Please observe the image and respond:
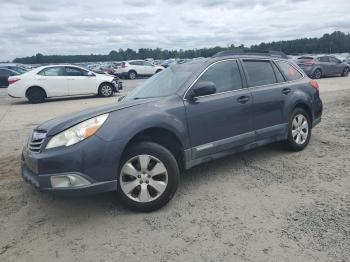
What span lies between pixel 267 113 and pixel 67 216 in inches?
121

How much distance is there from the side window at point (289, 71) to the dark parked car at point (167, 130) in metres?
0.03

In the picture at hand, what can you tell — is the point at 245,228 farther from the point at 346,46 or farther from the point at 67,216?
the point at 346,46

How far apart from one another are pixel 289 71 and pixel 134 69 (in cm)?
2741

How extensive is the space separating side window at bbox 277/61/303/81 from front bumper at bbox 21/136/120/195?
3.43 m

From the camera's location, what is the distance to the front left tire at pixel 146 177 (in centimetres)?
410

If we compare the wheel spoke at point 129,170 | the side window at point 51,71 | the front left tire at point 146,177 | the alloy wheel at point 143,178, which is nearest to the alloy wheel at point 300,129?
the front left tire at point 146,177

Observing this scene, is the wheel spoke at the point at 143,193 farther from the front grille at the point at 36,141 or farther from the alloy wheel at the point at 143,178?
the front grille at the point at 36,141

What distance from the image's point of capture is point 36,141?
4.20 m

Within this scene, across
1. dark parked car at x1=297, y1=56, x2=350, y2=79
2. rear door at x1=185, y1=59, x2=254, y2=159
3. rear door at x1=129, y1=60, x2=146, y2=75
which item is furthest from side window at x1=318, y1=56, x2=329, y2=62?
rear door at x1=185, y1=59, x2=254, y2=159

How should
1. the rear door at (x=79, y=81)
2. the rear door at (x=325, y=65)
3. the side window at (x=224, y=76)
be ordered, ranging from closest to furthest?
the side window at (x=224, y=76) → the rear door at (x=79, y=81) → the rear door at (x=325, y=65)

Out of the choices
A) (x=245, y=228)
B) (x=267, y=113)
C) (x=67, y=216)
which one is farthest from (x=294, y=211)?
(x=67, y=216)

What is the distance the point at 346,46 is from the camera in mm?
63594

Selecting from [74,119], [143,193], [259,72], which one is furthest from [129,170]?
[259,72]

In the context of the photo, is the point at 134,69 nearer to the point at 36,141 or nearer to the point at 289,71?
the point at 289,71
